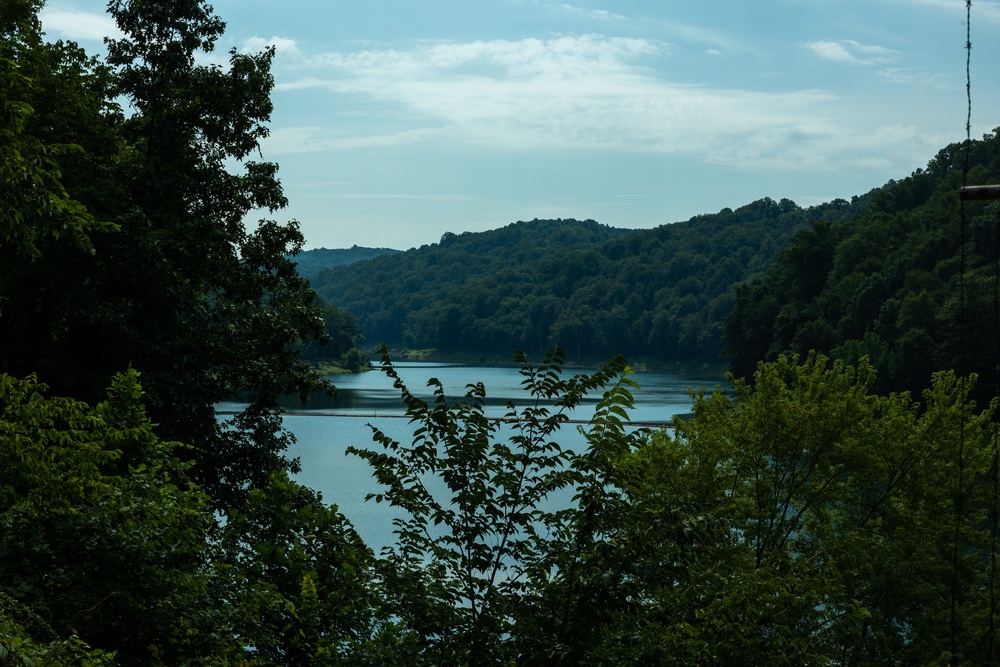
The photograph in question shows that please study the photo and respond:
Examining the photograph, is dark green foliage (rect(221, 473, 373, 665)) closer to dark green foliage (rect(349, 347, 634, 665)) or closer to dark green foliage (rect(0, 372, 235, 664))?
dark green foliage (rect(0, 372, 235, 664))

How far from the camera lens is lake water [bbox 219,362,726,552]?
40.5 meters

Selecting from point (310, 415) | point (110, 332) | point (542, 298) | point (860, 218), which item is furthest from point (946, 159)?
point (110, 332)

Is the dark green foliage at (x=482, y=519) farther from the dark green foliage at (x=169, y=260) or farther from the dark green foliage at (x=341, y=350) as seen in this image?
the dark green foliage at (x=341, y=350)

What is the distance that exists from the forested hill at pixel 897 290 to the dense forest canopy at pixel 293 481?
127 ft

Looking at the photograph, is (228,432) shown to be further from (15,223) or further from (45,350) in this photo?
(15,223)

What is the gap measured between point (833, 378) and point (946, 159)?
314 feet

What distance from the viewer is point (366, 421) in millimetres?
79125

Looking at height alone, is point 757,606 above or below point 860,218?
below

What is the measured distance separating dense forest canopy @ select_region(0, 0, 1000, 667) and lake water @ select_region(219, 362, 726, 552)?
1967 millimetres

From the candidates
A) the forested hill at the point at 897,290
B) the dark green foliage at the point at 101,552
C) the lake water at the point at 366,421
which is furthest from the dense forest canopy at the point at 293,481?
the forested hill at the point at 897,290

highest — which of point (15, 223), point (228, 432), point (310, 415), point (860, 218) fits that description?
point (860, 218)

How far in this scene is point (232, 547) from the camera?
1238 cm

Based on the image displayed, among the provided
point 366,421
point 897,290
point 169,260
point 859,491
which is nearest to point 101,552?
point 169,260

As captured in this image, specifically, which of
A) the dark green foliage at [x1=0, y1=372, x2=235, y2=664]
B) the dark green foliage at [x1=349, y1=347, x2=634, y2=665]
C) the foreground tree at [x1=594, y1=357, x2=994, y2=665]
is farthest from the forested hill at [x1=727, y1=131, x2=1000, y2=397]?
the dark green foliage at [x1=0, y1=372, x2=235, y2=664]
